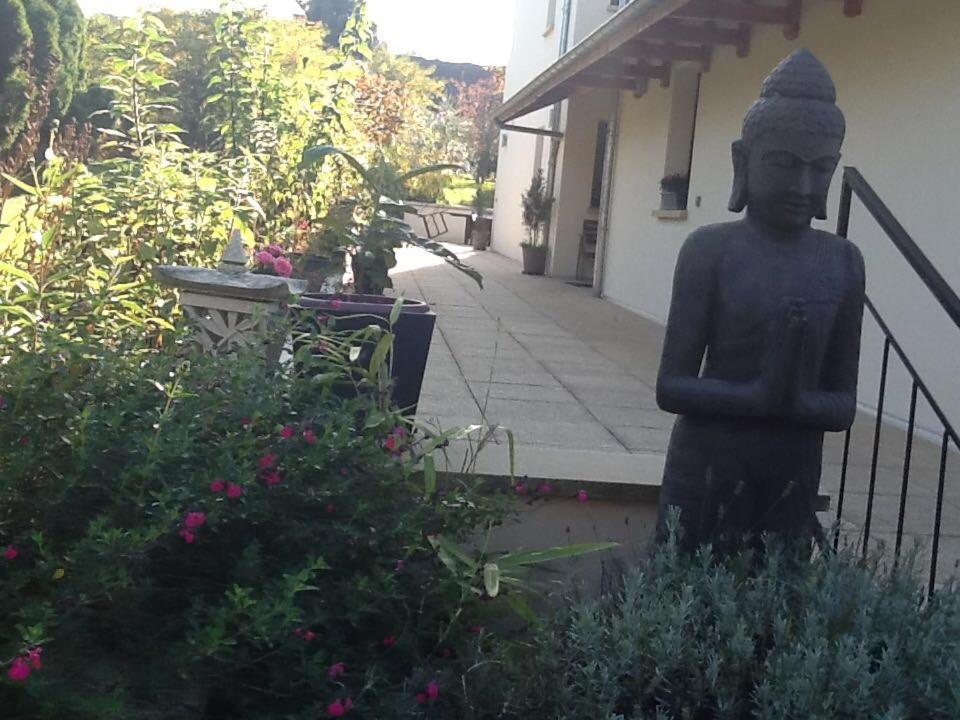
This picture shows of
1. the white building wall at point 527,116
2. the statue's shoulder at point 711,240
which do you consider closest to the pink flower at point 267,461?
the statue's shoulder at point 711,240

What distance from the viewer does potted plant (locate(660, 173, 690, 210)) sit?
11.3 meters

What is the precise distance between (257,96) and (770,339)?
441cm

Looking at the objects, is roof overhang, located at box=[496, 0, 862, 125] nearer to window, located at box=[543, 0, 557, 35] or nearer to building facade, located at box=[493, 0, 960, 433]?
building facade, located at box=[493, 0, 960, 433]

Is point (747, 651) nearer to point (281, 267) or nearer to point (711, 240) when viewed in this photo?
point (711, 240)

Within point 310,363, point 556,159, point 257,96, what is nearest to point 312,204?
point 257,96

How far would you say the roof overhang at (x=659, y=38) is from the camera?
780 centimetres

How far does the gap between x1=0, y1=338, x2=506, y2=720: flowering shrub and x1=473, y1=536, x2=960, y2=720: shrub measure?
0.91 ft

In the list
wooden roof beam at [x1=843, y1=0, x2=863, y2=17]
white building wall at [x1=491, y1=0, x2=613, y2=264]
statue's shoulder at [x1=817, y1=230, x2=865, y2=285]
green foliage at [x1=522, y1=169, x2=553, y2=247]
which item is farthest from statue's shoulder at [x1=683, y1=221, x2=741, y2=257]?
green foliage at [x1=522, y1=169, x2=553, y2=247]

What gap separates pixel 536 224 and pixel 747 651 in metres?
15.7

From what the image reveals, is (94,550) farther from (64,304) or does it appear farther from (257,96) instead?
(257,96)

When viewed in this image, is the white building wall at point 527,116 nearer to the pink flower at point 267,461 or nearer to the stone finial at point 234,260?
the stone finial at point 234,260

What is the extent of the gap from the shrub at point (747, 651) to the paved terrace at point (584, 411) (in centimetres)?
89

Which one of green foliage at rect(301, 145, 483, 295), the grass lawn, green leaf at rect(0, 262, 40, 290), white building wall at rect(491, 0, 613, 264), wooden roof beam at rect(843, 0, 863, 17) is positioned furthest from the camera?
the grass lawn

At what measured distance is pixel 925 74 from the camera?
6.31m
